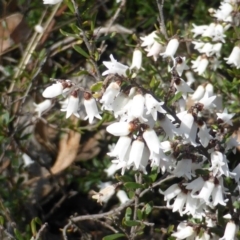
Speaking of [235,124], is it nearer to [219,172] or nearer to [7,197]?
[219,172]

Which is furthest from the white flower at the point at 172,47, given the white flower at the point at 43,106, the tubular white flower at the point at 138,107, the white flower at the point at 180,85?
the white flower at the point at 43,106

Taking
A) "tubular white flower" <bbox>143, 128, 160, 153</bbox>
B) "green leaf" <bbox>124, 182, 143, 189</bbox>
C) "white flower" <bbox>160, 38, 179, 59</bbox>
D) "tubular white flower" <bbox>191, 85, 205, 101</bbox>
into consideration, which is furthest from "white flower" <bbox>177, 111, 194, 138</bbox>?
"tubular white flower" <bbox>191, 85, 205, 101</bbox>

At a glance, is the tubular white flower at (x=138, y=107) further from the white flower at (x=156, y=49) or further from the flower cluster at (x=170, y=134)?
the white flower at (x=156, y=49)

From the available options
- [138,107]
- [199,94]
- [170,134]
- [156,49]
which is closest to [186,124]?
[170,134]

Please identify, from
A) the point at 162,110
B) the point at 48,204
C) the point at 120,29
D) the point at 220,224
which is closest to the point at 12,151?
the point at 48,204

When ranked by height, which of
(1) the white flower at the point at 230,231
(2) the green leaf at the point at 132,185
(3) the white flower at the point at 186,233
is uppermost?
(2) the green leaf at the point at 132,185
